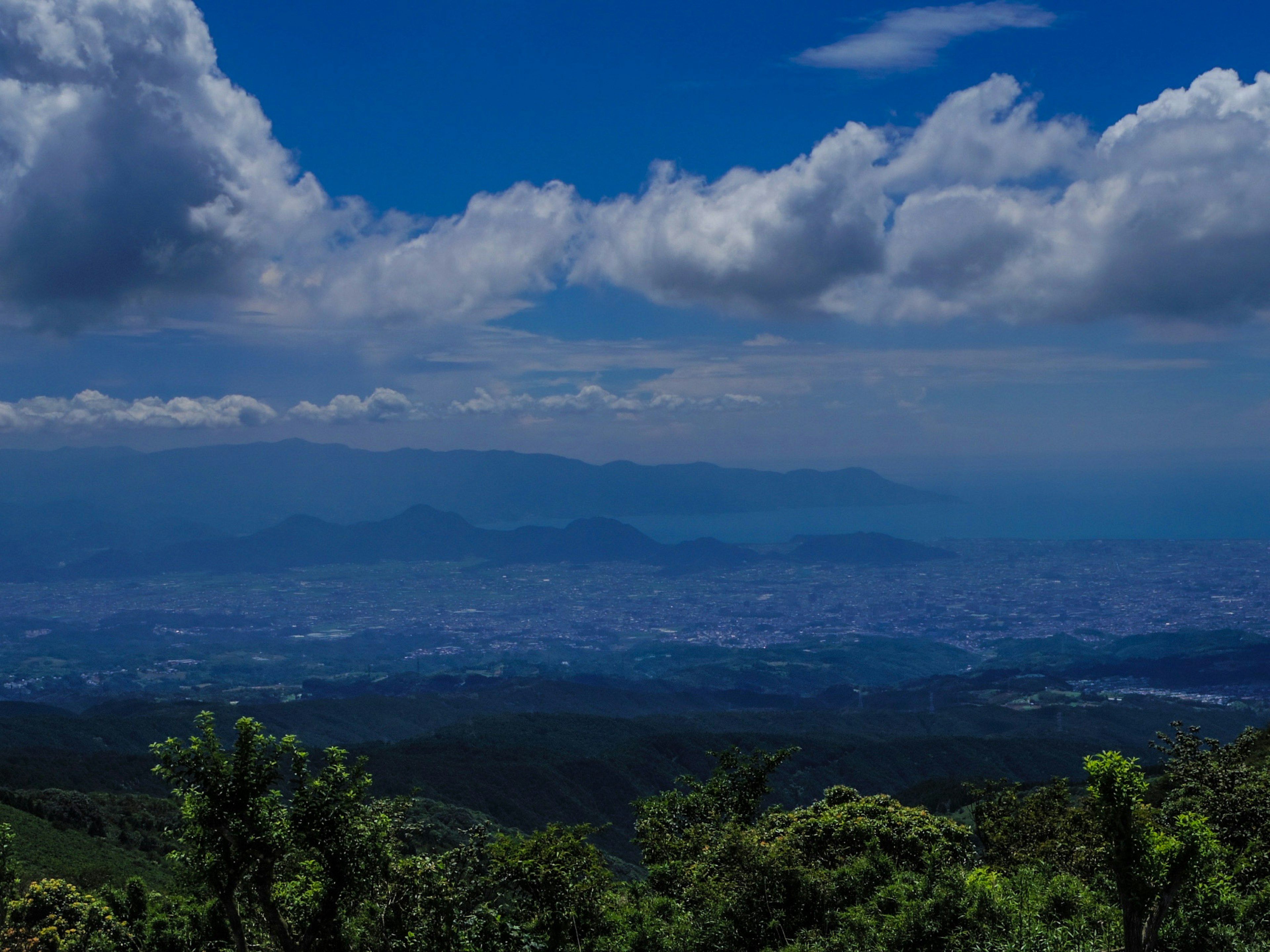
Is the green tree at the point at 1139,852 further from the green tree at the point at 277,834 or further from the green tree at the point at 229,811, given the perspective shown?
the green tree at the point at 229,811

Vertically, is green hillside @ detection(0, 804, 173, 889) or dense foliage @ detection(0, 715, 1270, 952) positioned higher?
dense foliage @ detection(0, 715, 1270, 952)

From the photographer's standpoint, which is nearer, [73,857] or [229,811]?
[229,811]

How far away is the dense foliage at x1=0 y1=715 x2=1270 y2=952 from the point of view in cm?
1645

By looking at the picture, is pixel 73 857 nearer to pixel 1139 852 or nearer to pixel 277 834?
pixel 277 834

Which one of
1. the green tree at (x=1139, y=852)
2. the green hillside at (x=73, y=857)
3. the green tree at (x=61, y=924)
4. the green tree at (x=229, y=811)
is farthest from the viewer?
the green hillside at (x=73, y=857)

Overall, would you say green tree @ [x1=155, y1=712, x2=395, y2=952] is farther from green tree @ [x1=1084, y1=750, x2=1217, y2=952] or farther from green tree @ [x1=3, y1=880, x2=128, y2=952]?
green tree @ [x1=1084, y1=750, x2=1217, y2=952]

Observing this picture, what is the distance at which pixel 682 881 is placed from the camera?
92.2ft

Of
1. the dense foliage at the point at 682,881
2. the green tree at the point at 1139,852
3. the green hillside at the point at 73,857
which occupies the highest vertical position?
the green tree at the point at 1139,852

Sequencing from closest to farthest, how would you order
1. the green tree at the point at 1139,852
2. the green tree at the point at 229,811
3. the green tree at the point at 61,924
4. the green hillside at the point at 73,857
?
the green tree at the point at 1139,852
the green tree at the point at 229,811
the green tree at the point at 61,924
the green hillside at the point at 73,857

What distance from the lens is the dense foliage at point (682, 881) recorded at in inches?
648

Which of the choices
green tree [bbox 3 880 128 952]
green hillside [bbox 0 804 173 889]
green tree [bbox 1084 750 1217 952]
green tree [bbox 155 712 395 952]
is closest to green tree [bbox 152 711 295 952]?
green tree [bbox 155 712 395 952]

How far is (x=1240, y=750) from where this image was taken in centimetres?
3850

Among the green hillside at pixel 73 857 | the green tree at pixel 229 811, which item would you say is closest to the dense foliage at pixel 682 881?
the green tree at pixel 229 811

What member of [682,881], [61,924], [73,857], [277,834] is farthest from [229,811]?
[73,857]
